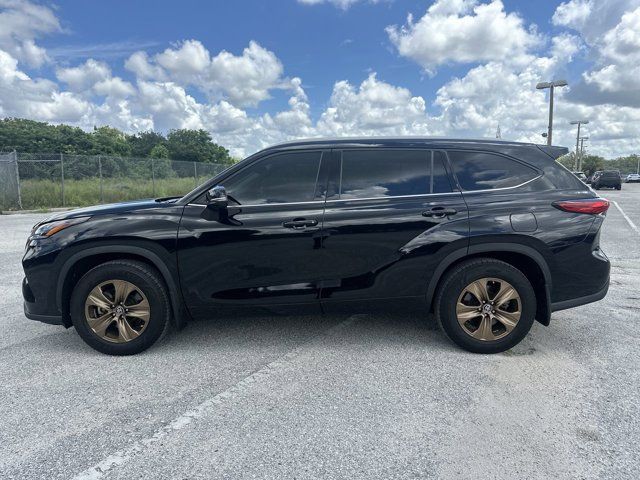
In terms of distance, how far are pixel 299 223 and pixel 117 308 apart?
164 cm

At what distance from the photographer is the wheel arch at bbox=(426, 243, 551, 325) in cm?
357

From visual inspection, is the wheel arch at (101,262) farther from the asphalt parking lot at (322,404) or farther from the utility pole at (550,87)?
the utility pole at (550,87)

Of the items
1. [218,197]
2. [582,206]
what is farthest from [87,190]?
[582,206]

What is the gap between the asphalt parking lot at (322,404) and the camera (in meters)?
2.36

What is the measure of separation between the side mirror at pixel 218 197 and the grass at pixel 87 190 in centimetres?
1540

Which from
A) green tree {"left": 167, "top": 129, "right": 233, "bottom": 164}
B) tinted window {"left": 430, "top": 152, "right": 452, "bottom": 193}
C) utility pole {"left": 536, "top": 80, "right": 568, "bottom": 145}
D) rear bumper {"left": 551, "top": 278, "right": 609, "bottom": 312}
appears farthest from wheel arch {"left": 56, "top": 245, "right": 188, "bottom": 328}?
green tree {"left": 167, "top": 129, "right": 233, "bottom": 164}

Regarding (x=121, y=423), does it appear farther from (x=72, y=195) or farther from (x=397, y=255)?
(x=72, y=195)

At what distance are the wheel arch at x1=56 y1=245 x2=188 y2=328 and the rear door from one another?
1214 mm

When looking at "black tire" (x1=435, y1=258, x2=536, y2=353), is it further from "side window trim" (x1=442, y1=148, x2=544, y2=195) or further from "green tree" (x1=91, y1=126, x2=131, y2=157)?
"green tree" (x1=91, y1=126, x2=131, y2=157)

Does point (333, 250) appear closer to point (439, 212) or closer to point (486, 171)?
point (439, 212)

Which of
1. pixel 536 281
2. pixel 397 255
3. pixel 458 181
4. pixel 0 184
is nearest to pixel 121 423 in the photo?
pixel 397 255

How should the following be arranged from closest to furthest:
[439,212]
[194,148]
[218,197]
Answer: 1. [218,197]
2. [439,212]
3. [194,148]

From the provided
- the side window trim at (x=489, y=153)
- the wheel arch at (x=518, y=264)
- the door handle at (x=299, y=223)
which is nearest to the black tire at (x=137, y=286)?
the door handle at (x=299, y=223)

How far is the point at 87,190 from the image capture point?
2019 centimetres
